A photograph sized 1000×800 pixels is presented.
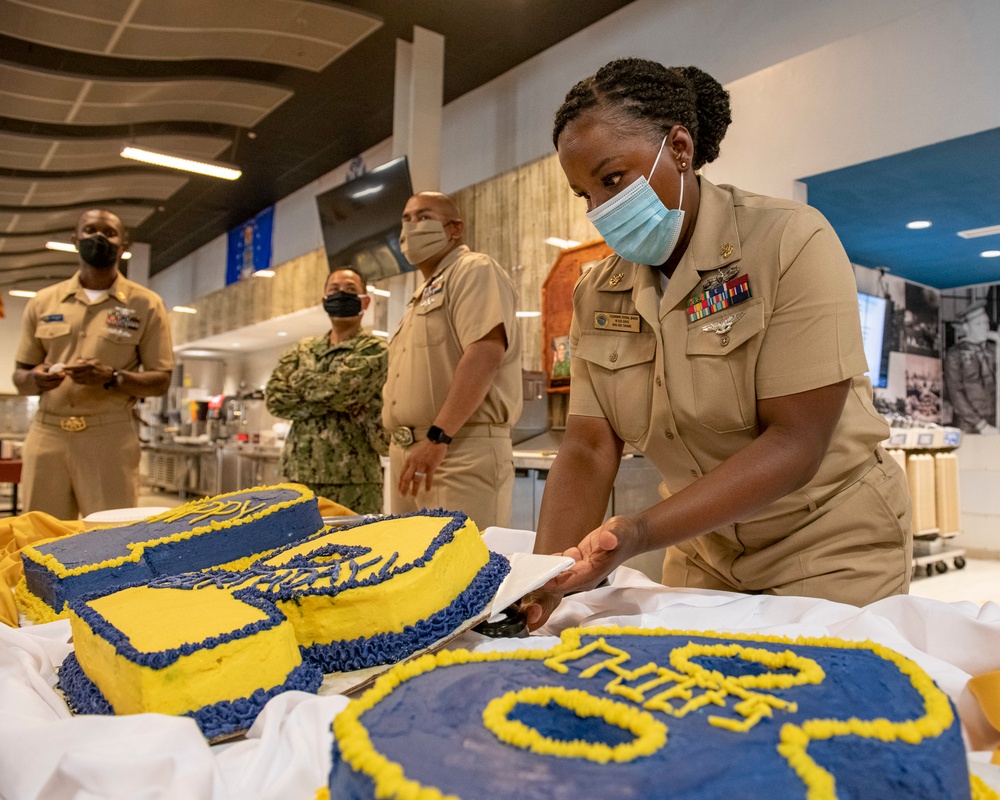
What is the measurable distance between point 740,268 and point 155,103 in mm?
7324

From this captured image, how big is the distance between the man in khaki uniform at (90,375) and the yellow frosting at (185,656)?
2.32 meters

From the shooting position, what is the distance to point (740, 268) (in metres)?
1.21

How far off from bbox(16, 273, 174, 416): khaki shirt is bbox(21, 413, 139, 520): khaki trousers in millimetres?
110

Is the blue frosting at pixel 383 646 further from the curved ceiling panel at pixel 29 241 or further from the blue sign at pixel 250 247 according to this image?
the curved ceiling panel at pixel 29 241

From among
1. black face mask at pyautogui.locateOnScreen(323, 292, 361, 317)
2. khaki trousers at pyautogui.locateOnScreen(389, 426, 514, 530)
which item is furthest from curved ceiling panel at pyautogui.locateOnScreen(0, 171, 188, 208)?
khaki trousers at pyautogui.locateOnScreen(389, 426, 514, 530)

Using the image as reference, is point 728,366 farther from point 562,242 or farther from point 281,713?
point 562,242

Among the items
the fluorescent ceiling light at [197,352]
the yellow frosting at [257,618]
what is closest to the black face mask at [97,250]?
the yellow frosting at [257,618]

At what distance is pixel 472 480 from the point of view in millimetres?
2441

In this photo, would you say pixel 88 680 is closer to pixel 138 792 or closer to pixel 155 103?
pixel 138 792

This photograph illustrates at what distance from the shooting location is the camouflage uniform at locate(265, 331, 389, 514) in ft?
10.1

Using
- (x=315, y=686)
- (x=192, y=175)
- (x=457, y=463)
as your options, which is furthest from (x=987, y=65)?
(x=192, y=175)

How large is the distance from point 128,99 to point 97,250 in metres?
4.78

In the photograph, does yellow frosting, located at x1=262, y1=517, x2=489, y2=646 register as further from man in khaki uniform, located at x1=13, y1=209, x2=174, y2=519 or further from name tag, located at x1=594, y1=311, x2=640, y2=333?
man in khaki uniform, located at x1=13, y1=209, x2=174, y2=519

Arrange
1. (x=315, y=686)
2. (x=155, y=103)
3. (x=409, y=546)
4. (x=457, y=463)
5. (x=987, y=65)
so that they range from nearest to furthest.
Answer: (x=315, y=686) → (x=409, y=546) → (x=457, y=463) → (x=987, y=65) → (x=155, y=103)
